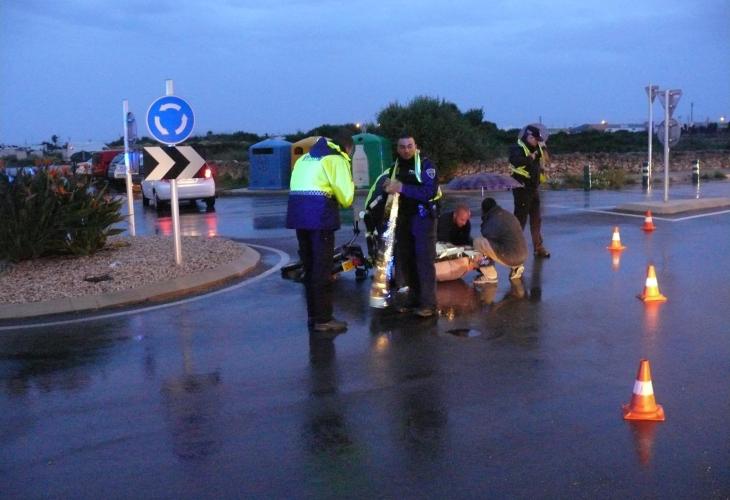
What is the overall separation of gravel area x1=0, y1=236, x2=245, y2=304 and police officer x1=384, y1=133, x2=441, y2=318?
342 centimetres

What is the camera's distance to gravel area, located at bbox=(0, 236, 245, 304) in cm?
1074

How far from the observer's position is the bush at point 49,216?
1226 centimetres

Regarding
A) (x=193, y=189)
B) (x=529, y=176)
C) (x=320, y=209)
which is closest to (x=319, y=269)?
(x=320, y=209)

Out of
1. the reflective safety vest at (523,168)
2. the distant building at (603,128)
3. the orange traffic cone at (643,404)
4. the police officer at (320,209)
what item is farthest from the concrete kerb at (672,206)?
the distant building at (603,128)

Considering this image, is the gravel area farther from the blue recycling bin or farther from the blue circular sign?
the blue recycling bin

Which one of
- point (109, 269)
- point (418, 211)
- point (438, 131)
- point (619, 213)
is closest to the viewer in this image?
point (418, 211)

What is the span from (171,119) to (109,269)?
214 centimetres

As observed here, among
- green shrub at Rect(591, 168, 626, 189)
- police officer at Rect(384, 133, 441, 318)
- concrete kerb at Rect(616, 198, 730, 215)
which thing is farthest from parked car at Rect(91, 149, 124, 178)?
police officer at Rect(384, 133, 441, 318)

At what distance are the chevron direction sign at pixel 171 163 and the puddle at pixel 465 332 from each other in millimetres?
5198

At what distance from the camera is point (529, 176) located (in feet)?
43.7

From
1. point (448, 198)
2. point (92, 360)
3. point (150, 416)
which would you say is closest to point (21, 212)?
point (92, 360)

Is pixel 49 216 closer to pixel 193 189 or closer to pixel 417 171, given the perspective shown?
pixel 417 171

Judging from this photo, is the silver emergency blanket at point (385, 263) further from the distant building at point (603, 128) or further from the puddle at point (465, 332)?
the distant building at point (603, 128)

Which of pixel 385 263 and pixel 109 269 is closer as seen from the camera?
pixel 385 263
